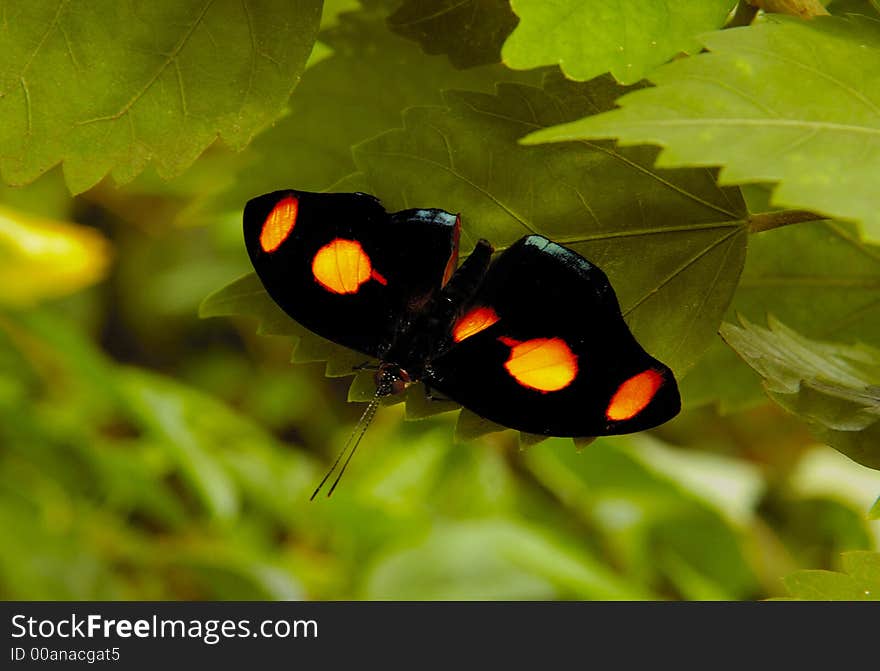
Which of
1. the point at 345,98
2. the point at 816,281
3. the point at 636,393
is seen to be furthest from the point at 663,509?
the point at 636,393

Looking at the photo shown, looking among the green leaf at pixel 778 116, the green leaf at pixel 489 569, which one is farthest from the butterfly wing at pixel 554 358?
the green leaf at pixel 489 569

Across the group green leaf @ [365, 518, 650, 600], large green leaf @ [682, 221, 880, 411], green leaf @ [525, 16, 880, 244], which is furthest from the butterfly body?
green leaf @ [365, 518, 650, 600]

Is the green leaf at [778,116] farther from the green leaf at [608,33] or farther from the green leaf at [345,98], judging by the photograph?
the green leaf at [345,98]

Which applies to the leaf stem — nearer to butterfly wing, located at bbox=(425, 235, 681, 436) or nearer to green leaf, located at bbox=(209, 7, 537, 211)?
butterfly wing, located at bbox=(425, 235, 681, 436)

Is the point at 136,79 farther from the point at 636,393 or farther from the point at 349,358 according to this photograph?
the point at 636,393
